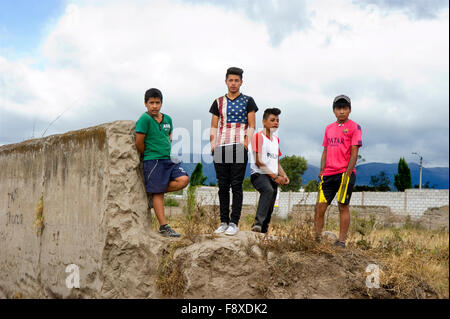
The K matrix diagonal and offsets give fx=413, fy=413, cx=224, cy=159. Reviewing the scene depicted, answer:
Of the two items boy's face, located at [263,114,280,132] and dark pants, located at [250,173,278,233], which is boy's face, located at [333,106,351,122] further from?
dark pants, located at [250,173,278,233]

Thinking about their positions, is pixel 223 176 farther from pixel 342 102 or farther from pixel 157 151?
pixel 342 102

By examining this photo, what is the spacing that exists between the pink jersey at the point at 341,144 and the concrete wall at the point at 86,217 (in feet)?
6.22

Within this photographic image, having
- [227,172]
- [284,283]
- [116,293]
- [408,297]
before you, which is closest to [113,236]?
[116,293]

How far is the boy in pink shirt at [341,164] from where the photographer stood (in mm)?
4047

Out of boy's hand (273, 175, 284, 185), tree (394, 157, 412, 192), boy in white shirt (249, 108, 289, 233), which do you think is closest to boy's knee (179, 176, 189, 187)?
boy in white shirt (249, 108, 289, 233)

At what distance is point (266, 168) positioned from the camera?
431 centimetres

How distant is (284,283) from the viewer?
3402mm

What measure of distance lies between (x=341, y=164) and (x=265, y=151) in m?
0.79

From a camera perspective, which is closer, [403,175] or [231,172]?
[231,172]

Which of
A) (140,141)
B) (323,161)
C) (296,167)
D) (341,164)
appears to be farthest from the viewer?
(296,167)

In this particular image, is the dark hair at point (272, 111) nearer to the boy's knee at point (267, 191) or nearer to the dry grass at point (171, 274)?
the boy's knee at point (267, 191)

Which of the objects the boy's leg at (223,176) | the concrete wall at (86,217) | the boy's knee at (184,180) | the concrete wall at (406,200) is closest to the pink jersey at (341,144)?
the boy's leg at (223,176)

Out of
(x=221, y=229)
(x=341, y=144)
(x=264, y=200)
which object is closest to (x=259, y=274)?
(x=221, y=229)
